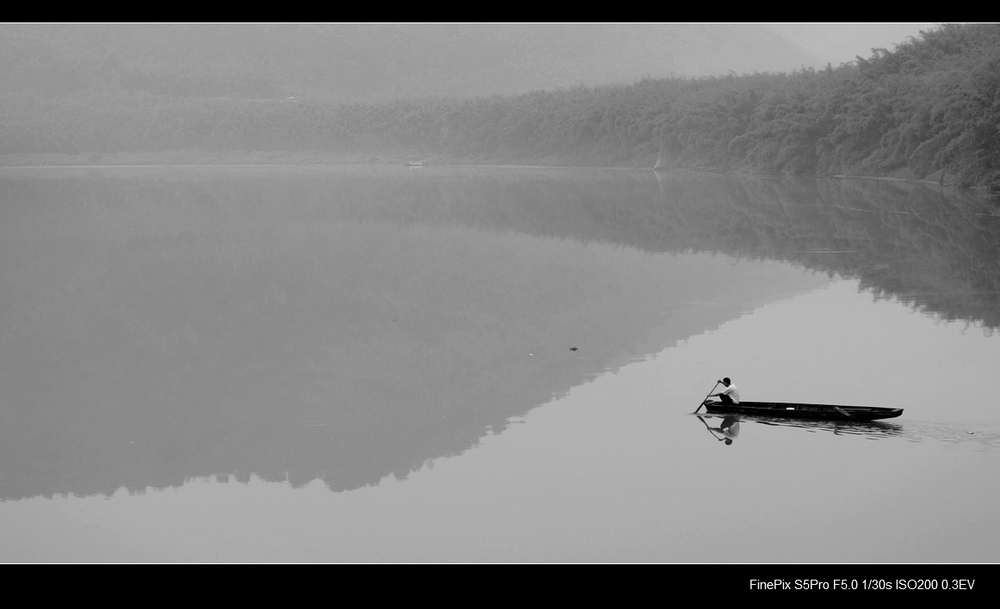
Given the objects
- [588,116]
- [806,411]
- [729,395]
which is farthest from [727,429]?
[588,116]

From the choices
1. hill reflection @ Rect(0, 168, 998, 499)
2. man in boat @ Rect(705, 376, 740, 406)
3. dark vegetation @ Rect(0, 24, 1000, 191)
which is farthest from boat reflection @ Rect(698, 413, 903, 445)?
dark vegetation @ Rect(0, 24, 1000, 191)

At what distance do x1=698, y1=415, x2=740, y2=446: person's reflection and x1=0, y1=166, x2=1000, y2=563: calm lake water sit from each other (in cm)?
8

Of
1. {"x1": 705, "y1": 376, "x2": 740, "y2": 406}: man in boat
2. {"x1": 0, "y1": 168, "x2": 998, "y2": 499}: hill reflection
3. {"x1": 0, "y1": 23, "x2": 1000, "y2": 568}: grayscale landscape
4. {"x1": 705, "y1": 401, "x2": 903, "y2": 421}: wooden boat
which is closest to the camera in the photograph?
{"x1": 0, "y1": 23, "x2": 1000, "y2": 568}: grayscale landscape

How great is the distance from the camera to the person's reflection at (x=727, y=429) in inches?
371

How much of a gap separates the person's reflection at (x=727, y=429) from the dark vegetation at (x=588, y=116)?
2081 cm

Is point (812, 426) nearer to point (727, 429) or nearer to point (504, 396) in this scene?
point (727, 429)

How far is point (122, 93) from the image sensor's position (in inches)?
4183

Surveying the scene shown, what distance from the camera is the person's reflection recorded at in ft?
30.9

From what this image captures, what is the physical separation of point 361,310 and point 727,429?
24.0ft

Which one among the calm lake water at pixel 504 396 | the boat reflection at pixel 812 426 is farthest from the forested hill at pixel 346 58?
the boat reflection at pixel 812 426

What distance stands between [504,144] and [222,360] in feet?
187

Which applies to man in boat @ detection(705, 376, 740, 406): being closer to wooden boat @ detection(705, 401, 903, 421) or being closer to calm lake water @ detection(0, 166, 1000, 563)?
wooden boat @ detection(705, 401, 903, 421)

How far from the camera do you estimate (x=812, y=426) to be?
9422 millimetres

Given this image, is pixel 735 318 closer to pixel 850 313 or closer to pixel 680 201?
pixel 850 313
